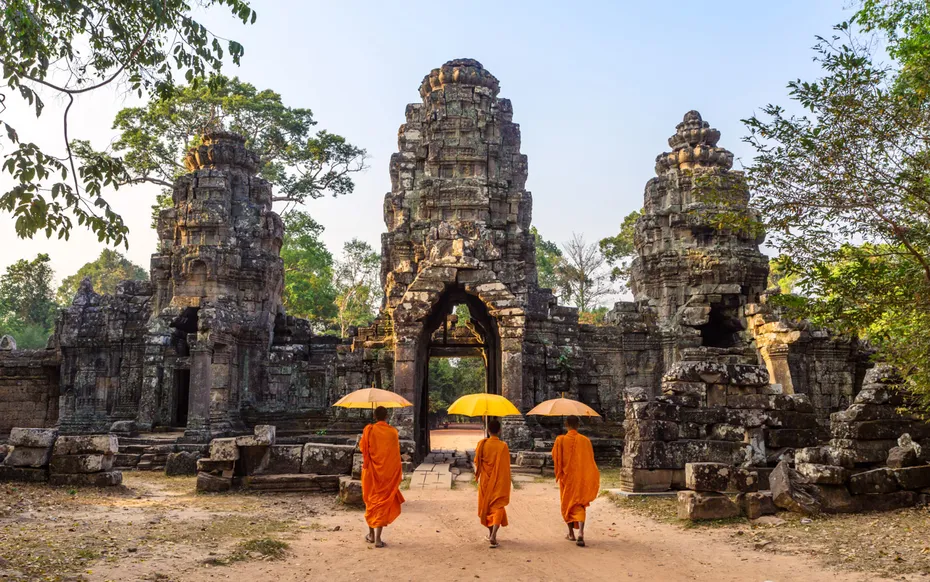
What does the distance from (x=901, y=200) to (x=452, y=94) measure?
1310 centimetres

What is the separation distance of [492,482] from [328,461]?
13.9 feet

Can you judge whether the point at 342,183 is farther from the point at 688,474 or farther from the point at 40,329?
the point at 688,474

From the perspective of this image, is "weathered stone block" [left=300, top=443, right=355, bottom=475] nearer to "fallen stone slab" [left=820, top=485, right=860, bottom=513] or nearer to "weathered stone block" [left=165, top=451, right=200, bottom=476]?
"weathered stone block" [left=165, top=451, right=200, bottom=476]

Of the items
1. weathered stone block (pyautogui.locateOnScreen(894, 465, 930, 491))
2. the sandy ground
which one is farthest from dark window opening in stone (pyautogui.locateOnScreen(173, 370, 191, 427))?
weathered stone block (pyautogui.locateOnScreen(894, 465, 930, 491))

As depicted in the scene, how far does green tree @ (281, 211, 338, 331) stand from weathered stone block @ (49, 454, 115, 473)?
67.6 feet

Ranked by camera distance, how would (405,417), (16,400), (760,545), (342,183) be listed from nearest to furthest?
(760,545) → (405,417) → (16,400) → (342,183)

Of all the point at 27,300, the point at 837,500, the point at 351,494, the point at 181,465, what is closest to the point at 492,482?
the point at 351,494

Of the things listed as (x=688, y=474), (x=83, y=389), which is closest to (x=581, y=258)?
(x=83, y=389)

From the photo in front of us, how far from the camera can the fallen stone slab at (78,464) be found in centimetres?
A: 1062

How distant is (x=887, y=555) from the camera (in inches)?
241

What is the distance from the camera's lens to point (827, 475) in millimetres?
8070

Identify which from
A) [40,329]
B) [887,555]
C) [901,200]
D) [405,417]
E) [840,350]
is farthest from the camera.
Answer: [40,329]

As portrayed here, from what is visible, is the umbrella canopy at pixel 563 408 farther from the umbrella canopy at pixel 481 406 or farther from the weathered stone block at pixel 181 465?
the weathered stone block at pixel 181 465

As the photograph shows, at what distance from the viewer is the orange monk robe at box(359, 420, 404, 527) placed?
24.1 feet
